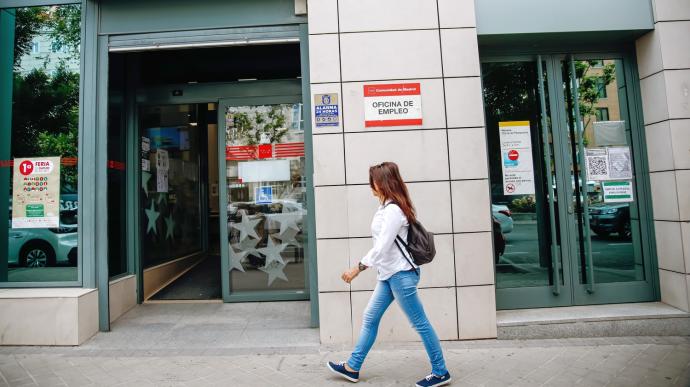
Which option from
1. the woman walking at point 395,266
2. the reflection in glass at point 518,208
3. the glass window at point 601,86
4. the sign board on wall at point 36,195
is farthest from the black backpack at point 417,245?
the sign board on wall at point 36,195

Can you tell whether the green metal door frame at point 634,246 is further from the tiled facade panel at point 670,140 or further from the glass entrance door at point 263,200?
the glass entrance door at point 263,200

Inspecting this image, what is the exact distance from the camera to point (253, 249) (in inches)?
257

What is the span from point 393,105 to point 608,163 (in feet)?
9.93

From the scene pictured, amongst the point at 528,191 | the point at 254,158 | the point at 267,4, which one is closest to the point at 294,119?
the point at 254,158

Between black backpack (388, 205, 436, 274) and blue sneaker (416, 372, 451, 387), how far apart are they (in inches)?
39.8

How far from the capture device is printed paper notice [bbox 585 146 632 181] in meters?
5.32

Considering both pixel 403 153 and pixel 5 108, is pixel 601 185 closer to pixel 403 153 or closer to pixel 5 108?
pixel 403 153

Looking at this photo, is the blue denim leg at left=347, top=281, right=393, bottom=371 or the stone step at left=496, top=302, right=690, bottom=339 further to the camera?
the stone step at left=496, top=302, right=690, bottom=339

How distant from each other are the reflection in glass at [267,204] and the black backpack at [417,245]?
3169mm

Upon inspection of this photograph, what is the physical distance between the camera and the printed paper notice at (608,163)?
5320 mm

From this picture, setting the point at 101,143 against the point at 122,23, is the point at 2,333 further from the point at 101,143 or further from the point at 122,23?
the point at 122,23

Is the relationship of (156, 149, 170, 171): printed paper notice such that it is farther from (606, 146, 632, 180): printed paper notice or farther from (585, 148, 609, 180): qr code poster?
(606, 146, 632, 180): printed paper notice

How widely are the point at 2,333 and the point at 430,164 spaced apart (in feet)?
17.7

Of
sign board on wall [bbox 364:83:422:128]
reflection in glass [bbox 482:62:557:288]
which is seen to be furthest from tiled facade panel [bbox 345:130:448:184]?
reflection in glass [bbox 482:62:557:288]
